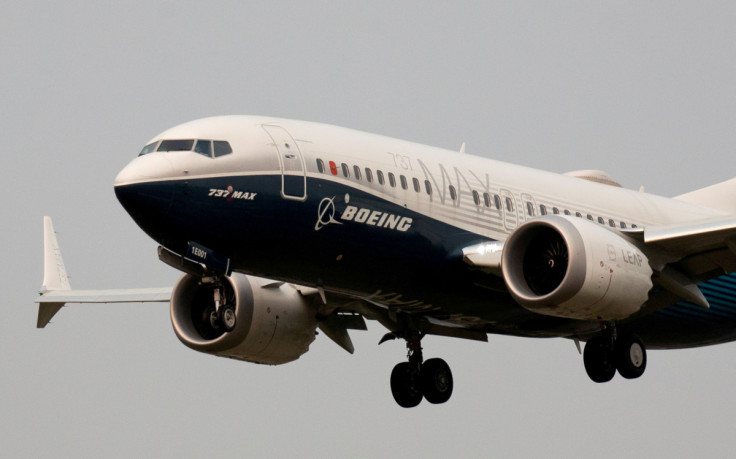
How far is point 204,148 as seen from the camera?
2580 cm

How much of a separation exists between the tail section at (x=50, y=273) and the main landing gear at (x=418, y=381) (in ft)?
29.3

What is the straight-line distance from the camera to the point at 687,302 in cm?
3347

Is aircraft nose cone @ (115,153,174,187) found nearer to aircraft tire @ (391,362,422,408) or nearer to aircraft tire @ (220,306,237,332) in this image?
aircraft tire @ (220,306,237,332)

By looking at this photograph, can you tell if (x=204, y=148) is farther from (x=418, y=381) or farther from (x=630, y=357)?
(x=630, y=357)

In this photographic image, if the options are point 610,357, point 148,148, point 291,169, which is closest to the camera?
point 148,148

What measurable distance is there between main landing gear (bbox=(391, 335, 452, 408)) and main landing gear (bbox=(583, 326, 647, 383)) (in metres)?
3.74

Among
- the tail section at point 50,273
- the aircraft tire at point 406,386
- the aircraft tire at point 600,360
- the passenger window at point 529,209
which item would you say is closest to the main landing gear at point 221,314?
the aircraft tire at point 406,386

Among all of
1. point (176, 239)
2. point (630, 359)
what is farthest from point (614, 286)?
point (176, 239)

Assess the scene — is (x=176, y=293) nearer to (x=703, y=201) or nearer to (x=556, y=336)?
(x=556, y=336)

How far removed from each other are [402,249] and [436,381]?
6.02 m

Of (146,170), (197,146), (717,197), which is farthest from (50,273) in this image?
(717,197)

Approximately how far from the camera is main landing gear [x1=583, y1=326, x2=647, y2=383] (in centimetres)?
3059

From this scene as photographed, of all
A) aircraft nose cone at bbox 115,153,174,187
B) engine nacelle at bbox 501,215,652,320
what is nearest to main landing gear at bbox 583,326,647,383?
engine nacelle at bbox 501,215,652,320

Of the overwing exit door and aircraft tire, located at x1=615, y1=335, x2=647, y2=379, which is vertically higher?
the overwing exit door
